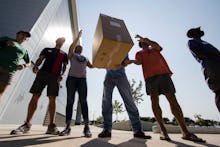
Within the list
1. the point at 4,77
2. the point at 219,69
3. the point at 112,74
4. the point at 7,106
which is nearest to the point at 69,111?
the point at 112,74

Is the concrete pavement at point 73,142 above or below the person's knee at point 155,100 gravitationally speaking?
below

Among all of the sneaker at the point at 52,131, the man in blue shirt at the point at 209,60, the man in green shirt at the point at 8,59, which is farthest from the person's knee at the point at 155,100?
the man in green shirt at the point at 8,59

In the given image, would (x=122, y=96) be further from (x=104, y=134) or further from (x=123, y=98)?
(x=104, y=134)

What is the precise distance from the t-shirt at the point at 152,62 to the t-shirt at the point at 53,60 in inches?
55.2

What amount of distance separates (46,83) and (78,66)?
2.03 feet

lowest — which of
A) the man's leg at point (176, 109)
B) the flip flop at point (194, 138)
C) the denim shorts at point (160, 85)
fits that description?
the flip flop at point (194, 138)

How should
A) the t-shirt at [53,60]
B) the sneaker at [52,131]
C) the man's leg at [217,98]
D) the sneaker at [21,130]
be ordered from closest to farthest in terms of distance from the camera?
the sneaker at [21,130] < the man's leg at [217,98] < the sneaker at [52,131] < the t-shirt at [53,60]

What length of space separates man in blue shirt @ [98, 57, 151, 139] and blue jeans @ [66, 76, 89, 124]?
1.04 ft

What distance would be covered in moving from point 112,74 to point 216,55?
1.65 meters

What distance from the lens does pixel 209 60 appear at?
8.27ft

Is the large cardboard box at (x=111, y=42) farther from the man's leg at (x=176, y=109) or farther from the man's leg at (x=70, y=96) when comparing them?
the man's leg at (x=176, y=109)

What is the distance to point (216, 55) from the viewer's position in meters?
2.53

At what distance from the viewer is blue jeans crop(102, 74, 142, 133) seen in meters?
2.64

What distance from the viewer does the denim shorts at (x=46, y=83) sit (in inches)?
108
